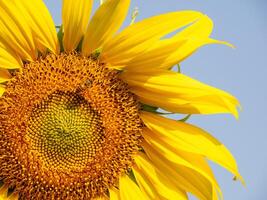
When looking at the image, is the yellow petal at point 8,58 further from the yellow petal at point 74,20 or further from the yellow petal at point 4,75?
the yellow petal at point 74,20

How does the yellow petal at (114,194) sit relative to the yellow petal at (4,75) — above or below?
below

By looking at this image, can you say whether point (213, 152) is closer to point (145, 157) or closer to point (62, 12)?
point (145, 157)

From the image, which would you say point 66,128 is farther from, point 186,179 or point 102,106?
point 186,179

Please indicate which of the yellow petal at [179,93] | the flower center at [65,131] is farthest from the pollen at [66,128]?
the yellow petal at [179,93]

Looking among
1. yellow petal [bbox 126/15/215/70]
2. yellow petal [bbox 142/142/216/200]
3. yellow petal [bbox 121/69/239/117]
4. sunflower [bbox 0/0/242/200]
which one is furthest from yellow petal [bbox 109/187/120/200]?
yellow petal [bbox 126/15/215/70]

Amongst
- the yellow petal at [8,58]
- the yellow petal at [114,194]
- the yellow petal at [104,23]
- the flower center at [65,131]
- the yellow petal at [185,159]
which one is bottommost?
the yellow petal at [114,194]

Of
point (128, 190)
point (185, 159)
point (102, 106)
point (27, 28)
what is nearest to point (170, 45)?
point (102, 106)

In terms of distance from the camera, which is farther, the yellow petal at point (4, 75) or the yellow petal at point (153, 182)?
the yellow petal at point (153, 182)
